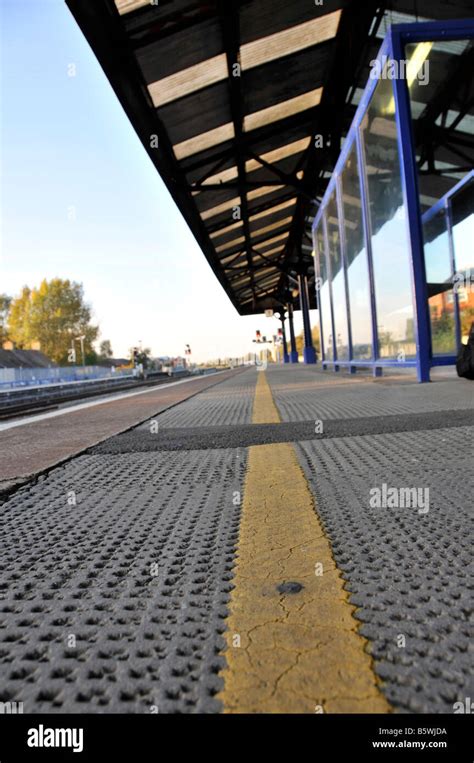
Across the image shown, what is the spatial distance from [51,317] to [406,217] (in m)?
72.9

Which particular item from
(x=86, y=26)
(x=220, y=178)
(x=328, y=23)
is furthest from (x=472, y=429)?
(x=220, y=178)

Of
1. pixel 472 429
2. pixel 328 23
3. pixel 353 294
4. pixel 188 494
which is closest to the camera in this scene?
pixel 188 494

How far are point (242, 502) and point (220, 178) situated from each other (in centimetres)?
1149

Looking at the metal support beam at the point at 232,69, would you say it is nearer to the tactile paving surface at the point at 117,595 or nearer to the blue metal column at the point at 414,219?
the blue metal column at the point at 414,219

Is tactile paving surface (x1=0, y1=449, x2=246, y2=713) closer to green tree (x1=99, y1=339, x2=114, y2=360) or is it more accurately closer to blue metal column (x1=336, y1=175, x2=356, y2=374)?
blue metal column (x1=336, y1=175, x2=356, y2=374)

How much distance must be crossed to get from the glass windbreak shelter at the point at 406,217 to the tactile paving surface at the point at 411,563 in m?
4.36

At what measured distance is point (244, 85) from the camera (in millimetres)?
8273

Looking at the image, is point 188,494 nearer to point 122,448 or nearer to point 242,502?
point 242,502

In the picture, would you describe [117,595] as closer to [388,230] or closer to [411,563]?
[411,563]

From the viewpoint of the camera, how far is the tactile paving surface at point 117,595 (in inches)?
26.2

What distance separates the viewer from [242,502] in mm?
1592

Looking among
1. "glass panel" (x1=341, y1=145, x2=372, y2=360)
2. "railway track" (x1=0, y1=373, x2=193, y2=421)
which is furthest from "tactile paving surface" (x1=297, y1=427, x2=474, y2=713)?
"railway track" (x1=0, y1=373, x2=193, y2=421)

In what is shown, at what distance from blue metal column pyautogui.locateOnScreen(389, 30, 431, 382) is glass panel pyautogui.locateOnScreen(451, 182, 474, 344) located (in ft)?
3.17

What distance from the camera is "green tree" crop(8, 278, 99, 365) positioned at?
71750 millimetres
